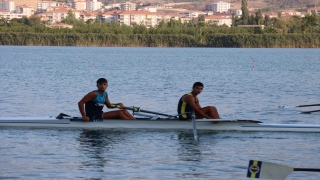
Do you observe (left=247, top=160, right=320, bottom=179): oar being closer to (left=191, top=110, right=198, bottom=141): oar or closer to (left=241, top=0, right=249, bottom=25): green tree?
(left=191, top=110, right=198, bottom=141): oar

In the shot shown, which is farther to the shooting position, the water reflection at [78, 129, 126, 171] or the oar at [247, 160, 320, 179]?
the water reflection at [78, 129, 126, 171]

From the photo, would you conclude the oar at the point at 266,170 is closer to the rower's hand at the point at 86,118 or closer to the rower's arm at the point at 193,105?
the rower's arm at the point at 193,105

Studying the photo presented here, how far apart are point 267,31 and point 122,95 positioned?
7981 centimetres

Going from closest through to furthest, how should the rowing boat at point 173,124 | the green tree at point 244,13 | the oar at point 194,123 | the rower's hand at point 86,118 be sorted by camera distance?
the oar at point 194,123, the rower's hand at point 86,118, the rowing boat at point 173,124, the green tree at point 244,13

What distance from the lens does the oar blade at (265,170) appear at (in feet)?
30.8

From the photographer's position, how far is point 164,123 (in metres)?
16.2

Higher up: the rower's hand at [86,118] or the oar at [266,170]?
the oar at [266,170]

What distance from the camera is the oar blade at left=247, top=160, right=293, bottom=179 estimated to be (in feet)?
30.8

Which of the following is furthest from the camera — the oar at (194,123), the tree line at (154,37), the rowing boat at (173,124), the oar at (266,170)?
the tree line at (154,37)

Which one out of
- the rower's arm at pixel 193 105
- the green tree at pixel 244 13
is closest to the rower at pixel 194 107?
the rower's arm at pixel 193 105

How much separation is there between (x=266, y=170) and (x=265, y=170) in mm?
22

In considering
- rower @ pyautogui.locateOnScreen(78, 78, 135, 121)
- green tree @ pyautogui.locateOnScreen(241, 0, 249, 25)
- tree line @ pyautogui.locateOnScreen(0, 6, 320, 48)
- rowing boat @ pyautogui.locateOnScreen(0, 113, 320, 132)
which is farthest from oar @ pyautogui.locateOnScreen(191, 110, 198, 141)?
green tree @ pyautogui.locateOnScreen(241, 0, 249, 25)

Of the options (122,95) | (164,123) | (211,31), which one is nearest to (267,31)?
(211,31)

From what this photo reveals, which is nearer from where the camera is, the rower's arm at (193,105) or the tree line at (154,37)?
the rower's arm at (193,105)
